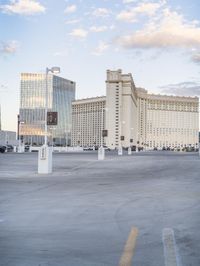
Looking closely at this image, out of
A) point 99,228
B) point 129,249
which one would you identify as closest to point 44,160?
point 99,228

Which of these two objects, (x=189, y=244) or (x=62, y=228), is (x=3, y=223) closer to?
(x=62, y=228)

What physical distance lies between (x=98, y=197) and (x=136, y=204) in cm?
181

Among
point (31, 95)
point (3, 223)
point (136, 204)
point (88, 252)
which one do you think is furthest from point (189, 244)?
point (31, 95)

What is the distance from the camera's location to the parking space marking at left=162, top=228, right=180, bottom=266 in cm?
613

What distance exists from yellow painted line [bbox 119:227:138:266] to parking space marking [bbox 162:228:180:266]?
1.58 ft

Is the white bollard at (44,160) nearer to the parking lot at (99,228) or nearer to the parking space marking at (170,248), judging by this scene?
the parking lot at (99,228)

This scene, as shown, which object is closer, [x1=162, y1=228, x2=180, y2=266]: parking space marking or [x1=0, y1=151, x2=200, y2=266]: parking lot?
[x1=162, y1=228, x2=180, y2=266]: parking space marking

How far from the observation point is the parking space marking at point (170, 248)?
6133 millimetres

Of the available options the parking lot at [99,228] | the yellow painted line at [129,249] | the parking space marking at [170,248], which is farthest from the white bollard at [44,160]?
the parking space marking at [170,248]

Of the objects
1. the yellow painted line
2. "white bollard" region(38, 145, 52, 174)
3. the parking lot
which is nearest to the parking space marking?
the parking lot

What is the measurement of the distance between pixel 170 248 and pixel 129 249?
618 millimetres

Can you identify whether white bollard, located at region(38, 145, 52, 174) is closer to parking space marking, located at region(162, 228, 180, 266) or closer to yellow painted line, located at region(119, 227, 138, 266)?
yellow painted line, located at region(119, 227, 138, 266)

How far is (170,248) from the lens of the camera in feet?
22.6

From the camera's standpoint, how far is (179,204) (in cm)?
1214
